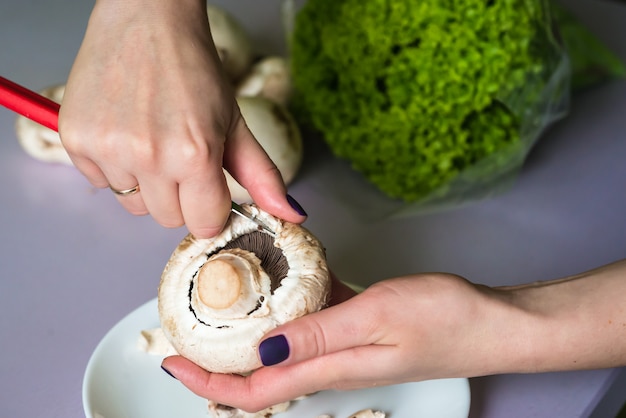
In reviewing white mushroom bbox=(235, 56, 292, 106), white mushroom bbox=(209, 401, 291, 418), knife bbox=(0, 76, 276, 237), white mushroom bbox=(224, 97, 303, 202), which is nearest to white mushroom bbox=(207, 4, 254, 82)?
white mushroom bbox=(235, 56, 292, 106)

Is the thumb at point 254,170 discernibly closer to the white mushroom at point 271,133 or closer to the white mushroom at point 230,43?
the white mushroom at point 271,133

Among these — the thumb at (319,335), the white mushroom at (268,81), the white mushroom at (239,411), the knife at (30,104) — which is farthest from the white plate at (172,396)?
the white mushroom at (268,81)

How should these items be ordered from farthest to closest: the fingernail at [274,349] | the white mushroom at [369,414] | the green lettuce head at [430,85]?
1. the green lettuce head at [430,85]
2. the white mushroom at [369,414]
3. the fingernail at [274,349]

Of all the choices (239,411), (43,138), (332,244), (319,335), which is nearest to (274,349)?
(319,335)

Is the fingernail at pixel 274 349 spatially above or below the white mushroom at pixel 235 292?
below

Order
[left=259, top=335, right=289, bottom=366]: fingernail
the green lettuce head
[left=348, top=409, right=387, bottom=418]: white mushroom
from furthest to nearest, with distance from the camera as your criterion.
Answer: the green lettuce head → [left=348, top=409, right=387, bottom=418]: white mushroom → [left=259, top=335, right=289, bottom=366]: fingernail

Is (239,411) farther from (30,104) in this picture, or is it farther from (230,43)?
(230,43)

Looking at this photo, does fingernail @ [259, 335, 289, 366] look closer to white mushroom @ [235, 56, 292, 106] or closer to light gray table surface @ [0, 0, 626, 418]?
light gray table surface @ [0, 0, 626, 418]
